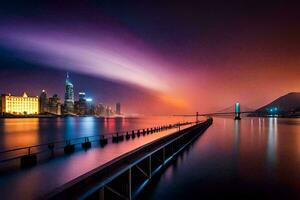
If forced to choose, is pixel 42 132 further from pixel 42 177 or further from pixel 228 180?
pixel 228 180

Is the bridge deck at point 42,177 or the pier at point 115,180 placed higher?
the pier at point 115,180

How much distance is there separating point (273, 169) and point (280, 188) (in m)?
5.01

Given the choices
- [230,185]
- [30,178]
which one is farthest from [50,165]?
[230,185]

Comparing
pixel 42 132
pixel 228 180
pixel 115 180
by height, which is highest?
pixel 115 180

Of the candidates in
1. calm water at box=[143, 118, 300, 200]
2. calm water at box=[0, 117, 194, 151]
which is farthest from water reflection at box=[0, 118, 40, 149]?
calm water at box=[143, 118, 300, 200]

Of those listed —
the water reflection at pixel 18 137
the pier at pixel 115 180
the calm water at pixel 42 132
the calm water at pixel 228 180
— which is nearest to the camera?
the pier at pixel 115 180

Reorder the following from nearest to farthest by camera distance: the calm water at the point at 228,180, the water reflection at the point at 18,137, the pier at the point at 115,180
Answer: the pier at the point at 115,180
the calm water at the point at 228,180
the water reflection at the point at 18,137

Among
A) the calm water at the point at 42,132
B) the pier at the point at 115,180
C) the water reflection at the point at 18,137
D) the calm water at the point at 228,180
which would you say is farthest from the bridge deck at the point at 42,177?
the water reflection at the point at 18,137

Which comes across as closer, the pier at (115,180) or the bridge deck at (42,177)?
the pier at (115,180)

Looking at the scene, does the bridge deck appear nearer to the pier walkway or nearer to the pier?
the pier walkway

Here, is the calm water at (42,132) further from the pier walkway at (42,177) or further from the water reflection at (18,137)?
the pier walkway at (42,177)

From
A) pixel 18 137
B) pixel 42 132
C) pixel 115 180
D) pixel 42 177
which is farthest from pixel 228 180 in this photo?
pixel 42 132

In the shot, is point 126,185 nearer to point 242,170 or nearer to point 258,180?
point 258,180

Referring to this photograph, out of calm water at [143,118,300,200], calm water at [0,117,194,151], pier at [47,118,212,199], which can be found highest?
pier at [47,118,212,199]
